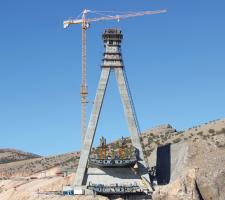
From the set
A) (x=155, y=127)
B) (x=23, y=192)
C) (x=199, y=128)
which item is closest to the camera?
(x=23, y=192)

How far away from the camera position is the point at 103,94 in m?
88.8

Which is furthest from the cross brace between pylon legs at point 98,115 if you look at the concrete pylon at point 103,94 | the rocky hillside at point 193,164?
the rocky hillside at point 193,164

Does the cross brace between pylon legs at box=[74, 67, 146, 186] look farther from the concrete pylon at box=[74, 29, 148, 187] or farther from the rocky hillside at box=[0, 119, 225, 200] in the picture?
the rocky hillside at box=[0, 119, 225, 200]

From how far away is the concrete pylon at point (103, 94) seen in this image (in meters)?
86.5

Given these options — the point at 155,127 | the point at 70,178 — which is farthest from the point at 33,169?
the point at 70,178

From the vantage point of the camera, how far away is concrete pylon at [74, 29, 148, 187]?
86500mm

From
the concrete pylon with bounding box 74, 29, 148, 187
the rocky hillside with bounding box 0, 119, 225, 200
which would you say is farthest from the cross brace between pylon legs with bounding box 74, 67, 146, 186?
the rocky hillside with bounding box 0, 119, 225, 200

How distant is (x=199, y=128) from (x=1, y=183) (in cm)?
4166

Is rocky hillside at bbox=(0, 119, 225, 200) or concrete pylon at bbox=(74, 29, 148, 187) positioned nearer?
rocky hillside at bbox=(0, 119, 225, 200)

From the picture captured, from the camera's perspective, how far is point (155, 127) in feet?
513

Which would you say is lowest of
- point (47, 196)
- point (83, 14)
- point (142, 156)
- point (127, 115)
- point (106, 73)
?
point (47, 196)

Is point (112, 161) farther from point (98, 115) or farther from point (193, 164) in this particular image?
point (193, 164)

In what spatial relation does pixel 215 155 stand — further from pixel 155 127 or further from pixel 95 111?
pixel 155 127

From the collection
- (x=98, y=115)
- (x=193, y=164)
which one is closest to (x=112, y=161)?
(x=98, y=115)
